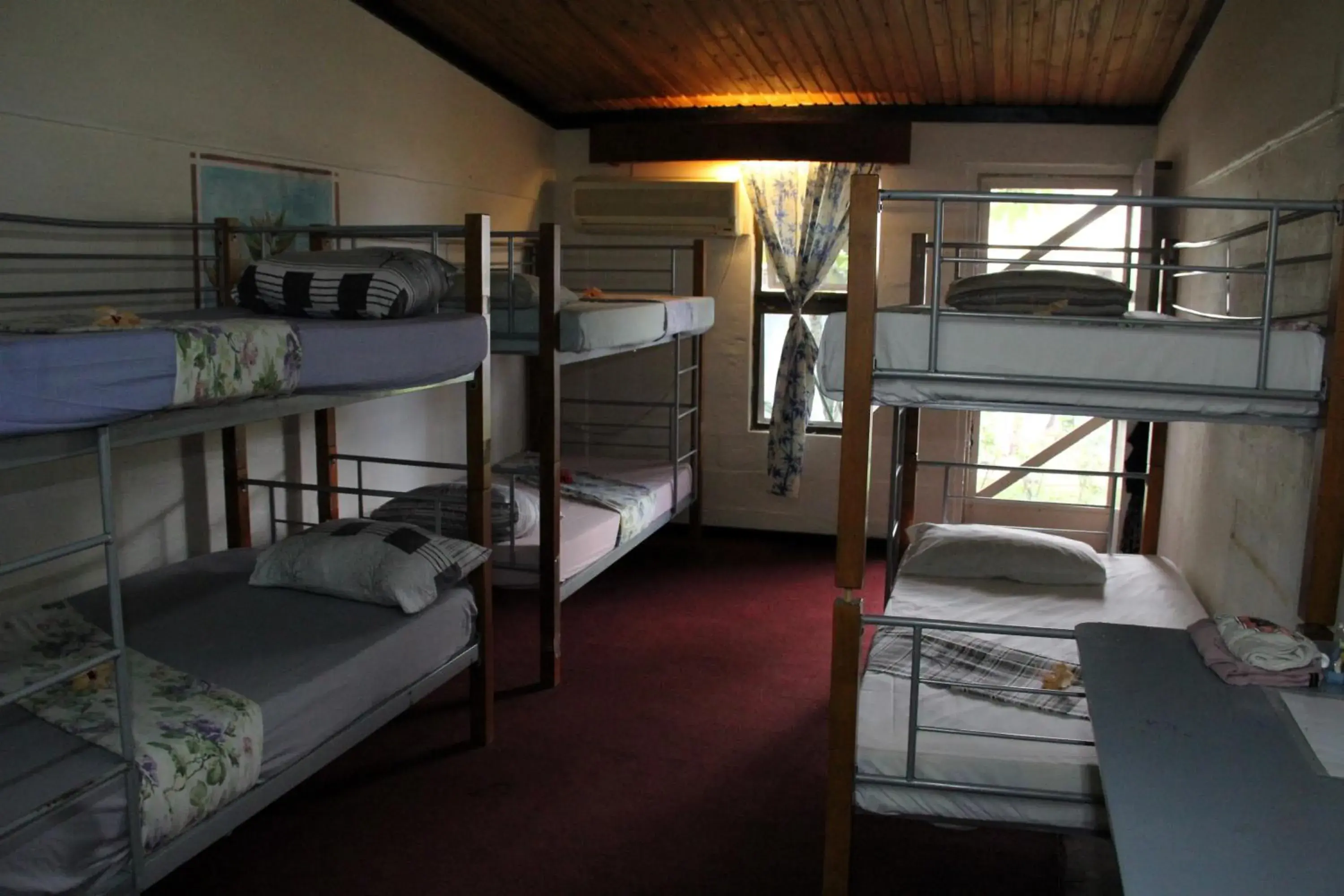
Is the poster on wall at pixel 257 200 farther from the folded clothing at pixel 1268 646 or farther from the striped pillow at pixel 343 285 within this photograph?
the folded clothing at pixel 1268 646

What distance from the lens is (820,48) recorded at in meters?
A: 5.16

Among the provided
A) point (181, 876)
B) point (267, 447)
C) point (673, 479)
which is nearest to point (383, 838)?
point (181, 876)

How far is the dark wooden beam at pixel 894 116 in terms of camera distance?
228 inches

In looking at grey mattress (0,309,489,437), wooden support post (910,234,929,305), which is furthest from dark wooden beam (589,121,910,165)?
grey mattress (0,309,489,437)

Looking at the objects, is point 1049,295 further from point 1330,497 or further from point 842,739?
point 842,739

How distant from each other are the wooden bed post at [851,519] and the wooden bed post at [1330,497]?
0.96m

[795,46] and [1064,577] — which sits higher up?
[795,46]

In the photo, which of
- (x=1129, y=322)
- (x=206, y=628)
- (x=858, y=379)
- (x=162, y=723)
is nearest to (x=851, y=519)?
(x=858, y=379)

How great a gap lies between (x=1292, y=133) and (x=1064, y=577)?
1763 millimetres

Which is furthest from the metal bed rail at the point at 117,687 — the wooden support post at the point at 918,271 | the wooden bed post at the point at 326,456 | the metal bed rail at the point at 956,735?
the wooden support post at the point at 918,271

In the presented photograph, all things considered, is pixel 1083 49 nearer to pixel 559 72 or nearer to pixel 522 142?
pixel 559 72

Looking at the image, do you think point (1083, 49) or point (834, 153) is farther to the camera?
point (834, 153)

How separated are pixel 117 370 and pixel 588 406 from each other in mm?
4875

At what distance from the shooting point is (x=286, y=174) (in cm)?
442
